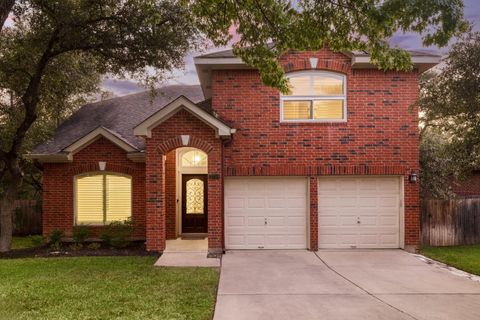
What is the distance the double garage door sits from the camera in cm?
1232

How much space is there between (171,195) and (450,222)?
9.80m

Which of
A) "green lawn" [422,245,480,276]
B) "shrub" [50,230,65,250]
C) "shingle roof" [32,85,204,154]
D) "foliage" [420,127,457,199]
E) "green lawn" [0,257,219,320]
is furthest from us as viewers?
"shingle roof" [32,85,204,154]

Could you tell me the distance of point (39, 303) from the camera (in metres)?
7.04

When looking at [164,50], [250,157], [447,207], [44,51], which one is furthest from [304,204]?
[44,51]

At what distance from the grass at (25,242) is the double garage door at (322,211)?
269 inches

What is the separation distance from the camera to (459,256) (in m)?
11.8

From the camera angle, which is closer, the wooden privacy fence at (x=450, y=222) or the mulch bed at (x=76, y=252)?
the mulch bed at (x=76, y=252)

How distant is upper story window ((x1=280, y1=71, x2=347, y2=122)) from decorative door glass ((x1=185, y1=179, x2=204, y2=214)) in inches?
163

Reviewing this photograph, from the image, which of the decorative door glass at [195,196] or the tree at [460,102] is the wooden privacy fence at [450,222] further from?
the decorative door glass at [195,196]

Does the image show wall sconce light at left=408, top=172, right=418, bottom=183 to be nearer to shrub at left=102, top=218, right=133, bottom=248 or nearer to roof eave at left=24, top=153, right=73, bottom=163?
shrub at left=102, top=218, right=133, bottom=248

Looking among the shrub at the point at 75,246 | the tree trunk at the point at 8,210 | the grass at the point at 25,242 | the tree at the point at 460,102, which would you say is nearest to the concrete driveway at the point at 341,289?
the tree at the point at 460,102

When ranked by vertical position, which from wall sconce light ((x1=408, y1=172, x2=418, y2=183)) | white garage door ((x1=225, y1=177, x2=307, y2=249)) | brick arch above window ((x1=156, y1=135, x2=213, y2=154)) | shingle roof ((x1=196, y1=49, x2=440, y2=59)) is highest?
shingle roof ((x1=196, y1=49, x2=440, y2=59))

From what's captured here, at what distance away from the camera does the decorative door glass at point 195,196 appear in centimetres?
1434

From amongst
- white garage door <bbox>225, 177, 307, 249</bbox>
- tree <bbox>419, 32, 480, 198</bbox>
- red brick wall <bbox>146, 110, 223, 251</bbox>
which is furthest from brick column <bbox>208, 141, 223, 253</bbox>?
tree <bbox>419, 32, 480, 198</bbox>
